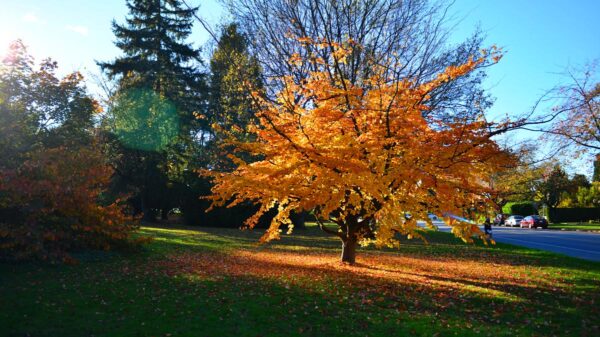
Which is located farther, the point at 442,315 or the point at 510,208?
the point at 510,208

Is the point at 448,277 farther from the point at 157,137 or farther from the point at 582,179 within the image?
the point at 582,179

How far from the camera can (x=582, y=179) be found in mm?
50812

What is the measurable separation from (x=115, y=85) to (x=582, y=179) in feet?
165

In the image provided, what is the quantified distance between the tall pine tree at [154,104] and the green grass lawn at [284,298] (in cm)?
1610

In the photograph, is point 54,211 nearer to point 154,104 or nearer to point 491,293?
point 491,293

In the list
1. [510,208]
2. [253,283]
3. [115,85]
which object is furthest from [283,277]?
[510,208]

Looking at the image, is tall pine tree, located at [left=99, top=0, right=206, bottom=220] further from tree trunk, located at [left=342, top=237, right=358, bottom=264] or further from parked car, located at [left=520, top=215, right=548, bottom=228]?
parked car, located at [left=520, top=215, right=548, bottom=228]

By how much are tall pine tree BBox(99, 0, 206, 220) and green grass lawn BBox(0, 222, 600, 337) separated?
16.1m

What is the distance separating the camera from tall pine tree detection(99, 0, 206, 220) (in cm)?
2747

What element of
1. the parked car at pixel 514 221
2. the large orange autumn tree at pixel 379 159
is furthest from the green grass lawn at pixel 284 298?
the parked car at pixel 514 221

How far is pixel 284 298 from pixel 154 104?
22404 millimetres

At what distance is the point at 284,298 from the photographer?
7949 mm

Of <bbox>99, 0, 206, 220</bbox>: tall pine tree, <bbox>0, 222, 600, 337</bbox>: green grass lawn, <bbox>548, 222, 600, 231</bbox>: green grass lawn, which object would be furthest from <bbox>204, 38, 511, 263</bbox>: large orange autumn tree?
<bbox>548, 222, 600, 231</bbox>: green grass lawn

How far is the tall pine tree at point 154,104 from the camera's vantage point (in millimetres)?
27469
